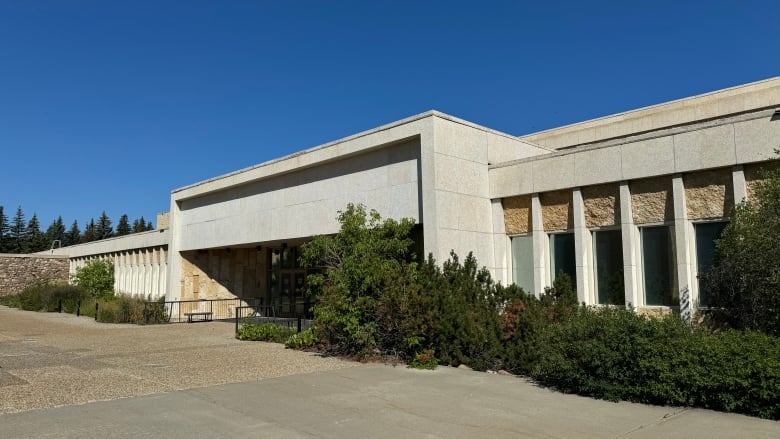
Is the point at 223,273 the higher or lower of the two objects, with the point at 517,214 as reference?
lower

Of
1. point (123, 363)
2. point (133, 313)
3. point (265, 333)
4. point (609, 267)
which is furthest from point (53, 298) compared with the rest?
point (609, 267)

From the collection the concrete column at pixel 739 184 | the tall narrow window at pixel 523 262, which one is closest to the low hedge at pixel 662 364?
the concrete column at pixel 739 184

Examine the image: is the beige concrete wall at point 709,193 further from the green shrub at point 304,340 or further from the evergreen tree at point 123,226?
the evergreen tree at point 123,226

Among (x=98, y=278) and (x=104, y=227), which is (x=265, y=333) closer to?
(x=98, y=278)

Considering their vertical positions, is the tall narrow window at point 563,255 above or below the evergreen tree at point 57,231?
below

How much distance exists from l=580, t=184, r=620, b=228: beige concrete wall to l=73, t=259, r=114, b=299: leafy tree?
29.5 m

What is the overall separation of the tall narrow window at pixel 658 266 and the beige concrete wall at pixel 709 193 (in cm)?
73

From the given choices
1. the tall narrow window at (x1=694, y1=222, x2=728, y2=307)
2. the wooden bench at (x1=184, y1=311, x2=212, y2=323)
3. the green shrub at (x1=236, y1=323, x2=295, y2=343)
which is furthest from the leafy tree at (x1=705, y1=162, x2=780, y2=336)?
the wooden bench at (x1=184, y1=311, x2=212, y2=323)

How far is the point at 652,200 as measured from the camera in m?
12.6

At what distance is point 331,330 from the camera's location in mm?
13641

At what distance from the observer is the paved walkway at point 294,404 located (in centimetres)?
700

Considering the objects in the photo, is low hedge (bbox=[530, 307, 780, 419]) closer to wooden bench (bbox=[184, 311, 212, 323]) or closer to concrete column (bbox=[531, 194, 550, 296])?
concrete column (bbox=[531, 194, 550, 296])

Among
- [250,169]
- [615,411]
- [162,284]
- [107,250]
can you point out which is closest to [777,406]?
[615,411]

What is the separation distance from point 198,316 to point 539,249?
16763 mm
